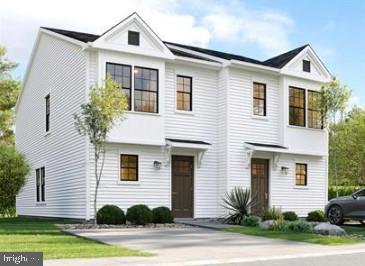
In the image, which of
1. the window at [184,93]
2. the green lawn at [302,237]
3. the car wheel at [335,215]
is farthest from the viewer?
the window at [184,93]

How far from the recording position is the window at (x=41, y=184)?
26266mm

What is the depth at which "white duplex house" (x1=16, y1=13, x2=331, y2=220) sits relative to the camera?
69.4 feet

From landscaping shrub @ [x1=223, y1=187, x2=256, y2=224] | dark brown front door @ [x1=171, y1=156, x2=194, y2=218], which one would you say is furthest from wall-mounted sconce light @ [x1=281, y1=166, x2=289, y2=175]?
dark brown front door @ [x1=171, y1=156, x2=194, y2=218]

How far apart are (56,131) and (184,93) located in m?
5.87

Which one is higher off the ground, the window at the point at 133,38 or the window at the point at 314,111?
the window at the point at 133,38

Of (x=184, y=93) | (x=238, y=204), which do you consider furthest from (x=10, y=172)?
(x=238, y=204)

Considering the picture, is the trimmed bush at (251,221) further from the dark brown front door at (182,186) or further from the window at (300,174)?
the window at (300,174)

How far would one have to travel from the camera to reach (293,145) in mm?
25141

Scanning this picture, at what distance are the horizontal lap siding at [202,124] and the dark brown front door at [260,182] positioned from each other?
1.82m

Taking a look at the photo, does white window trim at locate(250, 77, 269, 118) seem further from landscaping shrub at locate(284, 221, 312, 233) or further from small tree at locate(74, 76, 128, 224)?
small tree at locate(74, 76, 128, 224)

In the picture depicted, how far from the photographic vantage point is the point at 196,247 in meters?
13.5

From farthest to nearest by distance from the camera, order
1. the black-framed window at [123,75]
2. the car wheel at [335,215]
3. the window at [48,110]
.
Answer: the window at [48,110]
the car wheel at [335,215]
the black-framed window at [123,75]

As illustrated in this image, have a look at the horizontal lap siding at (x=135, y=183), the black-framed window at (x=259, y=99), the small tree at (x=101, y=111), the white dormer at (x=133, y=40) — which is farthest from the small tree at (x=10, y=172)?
the black-framed window at (x=259, y=99)

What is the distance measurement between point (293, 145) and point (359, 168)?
21584 millimetres
